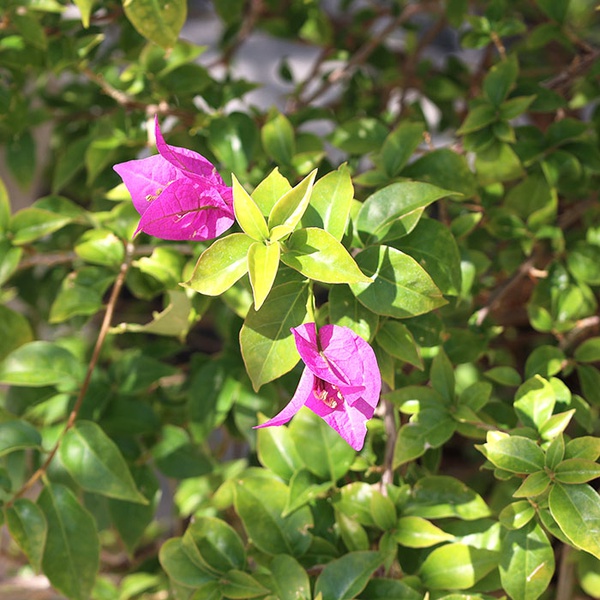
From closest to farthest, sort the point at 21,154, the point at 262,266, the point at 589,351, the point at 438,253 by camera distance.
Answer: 1. the point at 262,266
2. the point at 438,253
3. the point at 589,351
4. the point at 21,154

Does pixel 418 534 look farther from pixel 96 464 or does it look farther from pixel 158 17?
pixel 158 17

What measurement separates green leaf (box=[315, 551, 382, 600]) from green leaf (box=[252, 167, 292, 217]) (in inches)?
9.8

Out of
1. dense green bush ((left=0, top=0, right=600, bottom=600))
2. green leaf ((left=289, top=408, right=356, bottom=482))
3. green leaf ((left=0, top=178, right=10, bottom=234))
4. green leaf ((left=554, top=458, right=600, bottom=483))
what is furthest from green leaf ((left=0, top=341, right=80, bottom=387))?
green leaf ((left=554, top=458, right=600, bottom=483))

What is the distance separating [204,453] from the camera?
74cm

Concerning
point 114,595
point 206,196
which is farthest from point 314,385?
point 114,595

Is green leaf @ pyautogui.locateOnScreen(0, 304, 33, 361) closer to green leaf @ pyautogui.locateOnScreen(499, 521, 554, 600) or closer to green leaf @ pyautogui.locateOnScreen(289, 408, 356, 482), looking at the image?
green leaf @ pyautogui.locateOnScreen(289, 408, 356, 482)

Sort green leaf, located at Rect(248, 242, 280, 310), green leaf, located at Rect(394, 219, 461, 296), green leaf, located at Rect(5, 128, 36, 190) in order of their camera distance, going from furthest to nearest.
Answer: green leaf, located at Rect(5, 128, 36, 190) < green leaf, located at Rect(394, 219, 461, 296) < green leaf, located at Rect(248, 242, 280, 310)

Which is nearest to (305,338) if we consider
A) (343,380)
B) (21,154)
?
(343,380)

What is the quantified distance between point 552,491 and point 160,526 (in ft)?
2.72

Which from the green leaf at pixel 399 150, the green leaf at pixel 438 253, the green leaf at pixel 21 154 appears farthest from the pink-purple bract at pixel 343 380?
the green leaf at pixel 21 154

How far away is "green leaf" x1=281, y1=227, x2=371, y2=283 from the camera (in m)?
0.40

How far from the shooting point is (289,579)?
49cm

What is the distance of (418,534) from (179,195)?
0.30m

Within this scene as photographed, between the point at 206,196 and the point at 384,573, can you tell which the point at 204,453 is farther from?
the point at 206,196
